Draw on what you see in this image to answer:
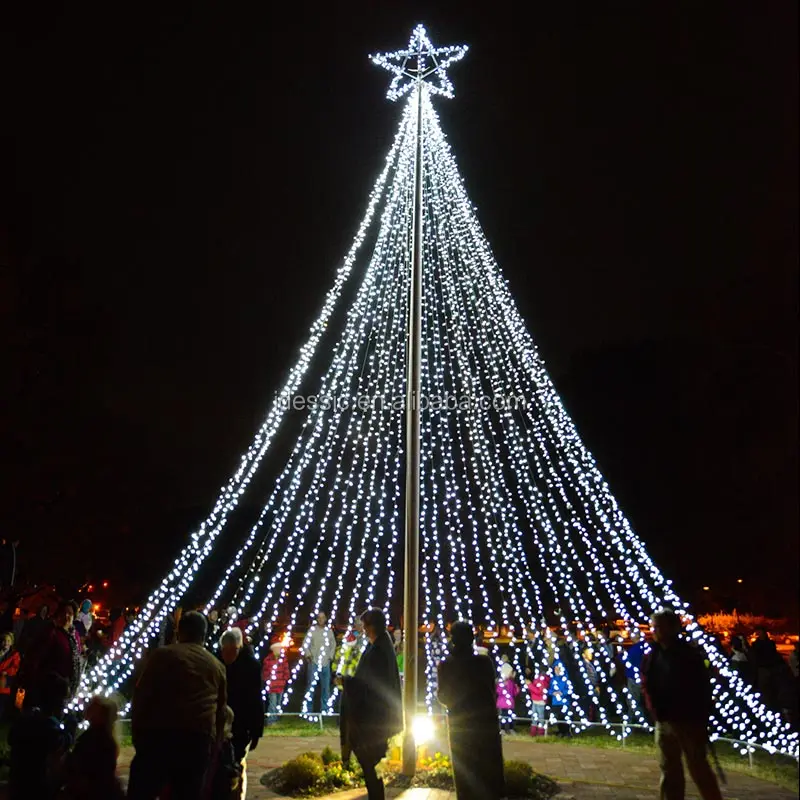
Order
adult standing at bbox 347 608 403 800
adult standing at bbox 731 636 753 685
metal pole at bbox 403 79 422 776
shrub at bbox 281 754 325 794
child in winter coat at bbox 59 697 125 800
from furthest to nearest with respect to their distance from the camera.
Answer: adult standing at bbox 731 636 753 685, metal pole at bbox 403 79 422 776, shrub at bbox 281 754 325 794, adult standing at bbox 347 608 403 800, child in winter coat at bbox 59 697 125 800

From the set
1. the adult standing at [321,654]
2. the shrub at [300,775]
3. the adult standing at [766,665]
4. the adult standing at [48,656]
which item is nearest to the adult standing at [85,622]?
the adult standing at [321,654]

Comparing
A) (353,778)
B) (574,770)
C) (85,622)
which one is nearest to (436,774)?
(353,778)

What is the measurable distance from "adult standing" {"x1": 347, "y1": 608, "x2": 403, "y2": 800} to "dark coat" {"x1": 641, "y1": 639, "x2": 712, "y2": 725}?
189 centimetres

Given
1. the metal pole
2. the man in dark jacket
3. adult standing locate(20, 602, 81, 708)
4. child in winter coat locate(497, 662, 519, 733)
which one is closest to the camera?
the man in dark jacket

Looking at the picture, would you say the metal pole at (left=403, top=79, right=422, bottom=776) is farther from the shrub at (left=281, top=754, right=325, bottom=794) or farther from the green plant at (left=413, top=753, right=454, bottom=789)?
the shrub at (left=281, top=754, right=325, bottom=794)

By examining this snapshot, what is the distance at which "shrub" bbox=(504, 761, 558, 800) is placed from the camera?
646 centimetres

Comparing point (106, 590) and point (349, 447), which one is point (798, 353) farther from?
point (106, 590)

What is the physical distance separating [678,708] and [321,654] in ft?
23.5

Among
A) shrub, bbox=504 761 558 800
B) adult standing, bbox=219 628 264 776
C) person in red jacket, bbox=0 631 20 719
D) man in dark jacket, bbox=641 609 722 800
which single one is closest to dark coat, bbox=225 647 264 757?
adult standing, bbox=219 628 264 776

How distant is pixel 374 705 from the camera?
18.1ft

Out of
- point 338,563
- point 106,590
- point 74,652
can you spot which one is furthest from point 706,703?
point 106,590

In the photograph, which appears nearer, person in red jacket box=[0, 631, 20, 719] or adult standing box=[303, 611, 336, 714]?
person in red jacket box=[0, 631, 20, 719]

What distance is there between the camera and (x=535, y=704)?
1017 centimetres

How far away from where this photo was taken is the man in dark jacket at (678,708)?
5293 millimetres
